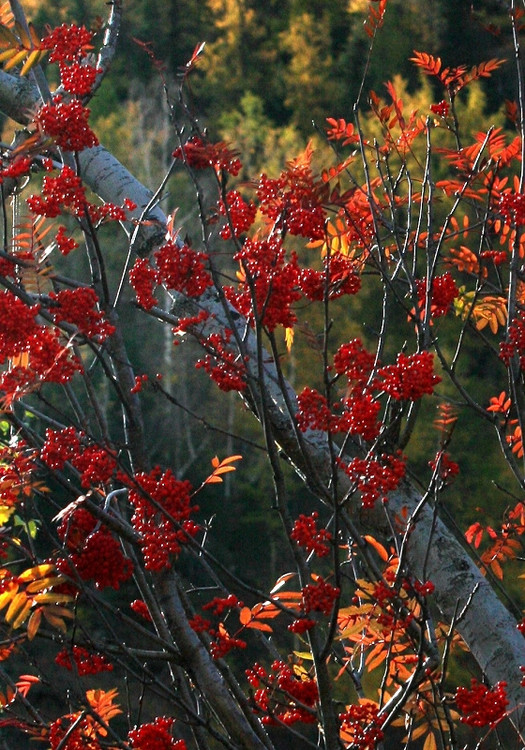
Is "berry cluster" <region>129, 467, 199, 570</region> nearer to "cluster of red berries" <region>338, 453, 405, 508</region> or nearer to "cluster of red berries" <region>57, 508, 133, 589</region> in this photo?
"cluster of red berries" <region>57, 508, 133, 589</region>

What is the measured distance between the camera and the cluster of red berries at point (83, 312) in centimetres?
136

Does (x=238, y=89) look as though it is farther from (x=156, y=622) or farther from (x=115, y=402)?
(x=156, y=622)

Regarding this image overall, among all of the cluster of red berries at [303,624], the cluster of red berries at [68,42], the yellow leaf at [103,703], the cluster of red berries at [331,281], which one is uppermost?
the cluster of red berries at [68,42]

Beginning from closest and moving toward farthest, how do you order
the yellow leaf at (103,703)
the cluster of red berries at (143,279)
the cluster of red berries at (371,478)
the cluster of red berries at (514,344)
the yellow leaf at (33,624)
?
1. the yellow leaf at (33,624)
2. the cluster of red berries at (371,478)
3. the cluster of red berries at (143,279)
4. the cluster of red berries at (514,344)
5. the yellow leaf at (103,703)

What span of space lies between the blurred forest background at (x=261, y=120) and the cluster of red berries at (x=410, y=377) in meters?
6.18

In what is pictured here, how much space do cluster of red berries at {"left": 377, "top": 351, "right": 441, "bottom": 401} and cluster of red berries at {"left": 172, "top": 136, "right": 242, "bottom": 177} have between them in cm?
39

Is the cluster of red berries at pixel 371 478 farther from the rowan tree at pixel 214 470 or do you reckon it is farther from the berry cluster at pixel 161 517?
the berry cluster at pixel 161 517

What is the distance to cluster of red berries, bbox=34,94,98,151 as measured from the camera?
1362 mm

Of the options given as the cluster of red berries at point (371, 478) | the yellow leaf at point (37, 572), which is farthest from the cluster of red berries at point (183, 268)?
the yellow leaf at point (37, 572)

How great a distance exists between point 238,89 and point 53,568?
18747 mm

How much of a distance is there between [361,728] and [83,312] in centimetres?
78

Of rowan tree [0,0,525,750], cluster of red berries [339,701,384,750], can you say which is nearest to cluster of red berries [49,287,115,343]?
rowan tree [0,0,525,750]

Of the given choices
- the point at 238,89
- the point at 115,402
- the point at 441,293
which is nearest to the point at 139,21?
the point at 238,89

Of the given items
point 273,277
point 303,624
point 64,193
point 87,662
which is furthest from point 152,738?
point 64,193
